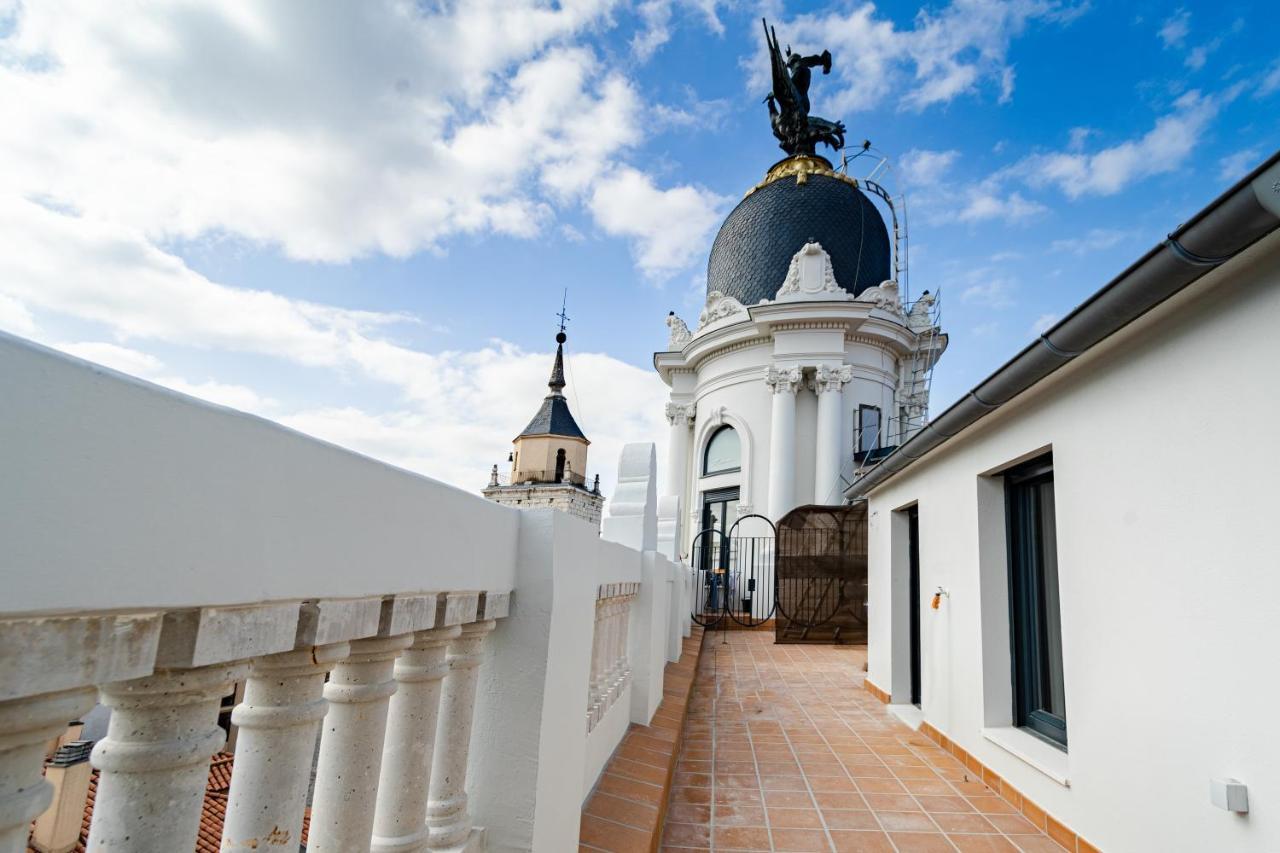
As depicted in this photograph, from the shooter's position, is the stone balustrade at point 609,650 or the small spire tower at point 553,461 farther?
the small spire tower at point 553,461

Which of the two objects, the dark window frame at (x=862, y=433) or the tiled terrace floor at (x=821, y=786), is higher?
the dark window frame at (x=862, y=433)

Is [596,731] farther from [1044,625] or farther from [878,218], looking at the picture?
[878,218]

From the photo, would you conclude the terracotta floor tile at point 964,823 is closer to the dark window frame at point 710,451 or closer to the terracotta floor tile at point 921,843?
the terracotta floor tile at point 921,843

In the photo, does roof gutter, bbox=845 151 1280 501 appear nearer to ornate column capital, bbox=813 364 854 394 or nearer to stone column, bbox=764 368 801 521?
stone column, bbox=764 368 801 521

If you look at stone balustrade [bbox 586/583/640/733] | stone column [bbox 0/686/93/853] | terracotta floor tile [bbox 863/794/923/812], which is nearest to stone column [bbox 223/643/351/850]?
stone column [bbox 0/686/93/853]

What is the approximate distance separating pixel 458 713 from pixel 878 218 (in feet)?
69.4

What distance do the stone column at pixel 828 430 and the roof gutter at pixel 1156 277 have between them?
12.9 m

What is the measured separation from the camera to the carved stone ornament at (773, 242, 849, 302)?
17594mm

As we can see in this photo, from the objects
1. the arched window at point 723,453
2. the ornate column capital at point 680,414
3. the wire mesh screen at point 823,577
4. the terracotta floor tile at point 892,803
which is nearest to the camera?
the terracotta floor tile at point 892,803

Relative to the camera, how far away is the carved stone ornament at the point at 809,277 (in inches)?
693

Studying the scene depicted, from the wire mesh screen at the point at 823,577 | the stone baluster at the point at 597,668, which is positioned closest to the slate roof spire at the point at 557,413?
the wire mesh screen at the point at 823,577

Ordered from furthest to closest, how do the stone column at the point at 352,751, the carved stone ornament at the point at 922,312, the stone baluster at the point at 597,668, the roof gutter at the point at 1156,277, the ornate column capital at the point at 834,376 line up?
the carved stone ornament at the point at 922,312 → the ornate column capital at the point at 834,376 → the stone baluster at the point at 597,668 → the roof gutter at the point at 1156,277 → the stone column at the point at 352,751

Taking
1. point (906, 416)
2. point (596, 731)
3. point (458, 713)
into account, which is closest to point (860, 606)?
point (906, 416)

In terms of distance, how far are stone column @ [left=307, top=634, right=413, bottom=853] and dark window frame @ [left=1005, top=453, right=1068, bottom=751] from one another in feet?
13.2
